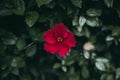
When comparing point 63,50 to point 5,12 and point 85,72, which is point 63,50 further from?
point 5,12

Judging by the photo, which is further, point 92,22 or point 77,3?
point 92,22

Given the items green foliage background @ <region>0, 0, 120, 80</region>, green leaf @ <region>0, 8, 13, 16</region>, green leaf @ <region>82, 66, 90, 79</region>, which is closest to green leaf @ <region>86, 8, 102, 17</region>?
green foliage background @ <region>0, 0, 120, 80</region>

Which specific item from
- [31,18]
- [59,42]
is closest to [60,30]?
[59,42]

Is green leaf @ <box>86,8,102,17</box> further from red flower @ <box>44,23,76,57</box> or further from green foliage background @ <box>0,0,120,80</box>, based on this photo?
red flower @ <box>44,23,76,57</box>

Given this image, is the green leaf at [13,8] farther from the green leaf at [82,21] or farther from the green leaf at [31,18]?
the green leaf at [82,21]

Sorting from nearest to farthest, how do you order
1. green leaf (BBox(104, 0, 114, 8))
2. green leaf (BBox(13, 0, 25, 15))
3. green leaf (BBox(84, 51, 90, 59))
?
green leaf (BBox(13, 0, 25, 15)) < green leaf (BBox(104, 0, 114, 8)) < green leaf (BBox(84, 51, 90, 59))

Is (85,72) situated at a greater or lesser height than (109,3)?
lesser
